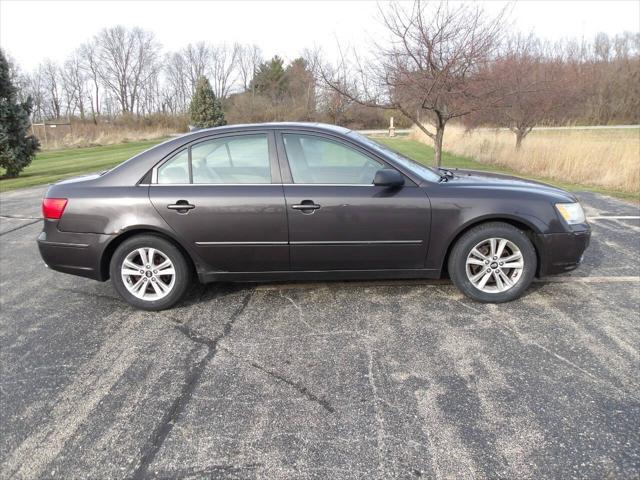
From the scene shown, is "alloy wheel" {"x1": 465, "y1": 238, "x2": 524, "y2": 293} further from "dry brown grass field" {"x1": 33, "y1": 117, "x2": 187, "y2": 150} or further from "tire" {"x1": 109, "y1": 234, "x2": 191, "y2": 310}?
"dry brown grass field" {"x1": 33, "y1": 117, "x2": 187, "y2": 150}

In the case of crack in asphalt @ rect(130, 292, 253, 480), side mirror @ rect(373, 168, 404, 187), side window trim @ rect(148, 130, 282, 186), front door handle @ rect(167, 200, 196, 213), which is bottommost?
crack in asphalt @ rect(130, 292, 253, 480)

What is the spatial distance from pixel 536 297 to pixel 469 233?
89cm

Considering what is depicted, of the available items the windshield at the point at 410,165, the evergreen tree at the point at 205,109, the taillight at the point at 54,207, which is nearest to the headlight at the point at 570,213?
the windshield at the point at 410,165

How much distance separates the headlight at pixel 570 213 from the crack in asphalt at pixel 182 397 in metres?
2.87

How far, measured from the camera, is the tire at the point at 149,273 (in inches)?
149

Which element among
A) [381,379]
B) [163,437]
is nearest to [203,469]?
[163,437]

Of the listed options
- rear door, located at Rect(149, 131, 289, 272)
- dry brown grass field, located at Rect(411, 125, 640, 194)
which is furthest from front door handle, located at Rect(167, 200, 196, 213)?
dry brown grass field, located at Rect(411, 125, 640, 194)

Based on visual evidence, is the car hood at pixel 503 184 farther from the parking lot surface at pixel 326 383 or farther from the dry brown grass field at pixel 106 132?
the dry brown grass field at pixel 106 132

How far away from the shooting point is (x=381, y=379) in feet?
9.10

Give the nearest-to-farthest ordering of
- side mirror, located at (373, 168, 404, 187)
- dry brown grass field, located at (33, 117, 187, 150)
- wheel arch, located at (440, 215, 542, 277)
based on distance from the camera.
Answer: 1. side mirror, located at (373, 168, 404, 187)
2. wheel arch, located at (440, 215, 542, 277)
3. dry brown grass field, located at (33, 117, 187, 150)

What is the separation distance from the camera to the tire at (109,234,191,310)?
149 inches

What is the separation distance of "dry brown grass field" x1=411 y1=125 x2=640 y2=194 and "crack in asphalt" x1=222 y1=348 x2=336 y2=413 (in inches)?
391

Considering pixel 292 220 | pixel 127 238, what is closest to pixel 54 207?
pixel 127 238

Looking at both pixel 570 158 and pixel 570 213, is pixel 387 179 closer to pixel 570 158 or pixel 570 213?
pixel 570 213
